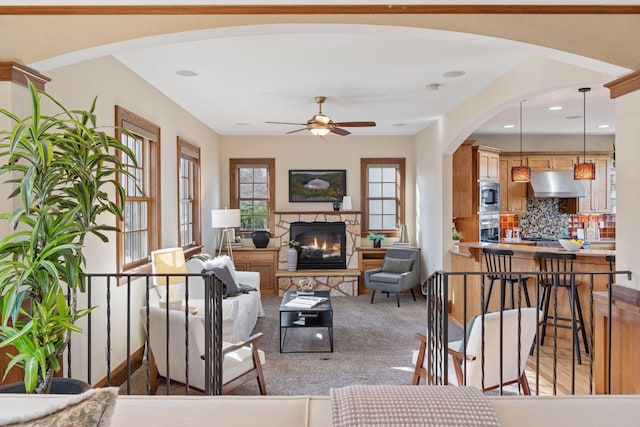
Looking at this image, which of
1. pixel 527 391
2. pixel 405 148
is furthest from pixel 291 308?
pixel 405 148

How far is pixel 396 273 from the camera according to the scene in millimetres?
6871

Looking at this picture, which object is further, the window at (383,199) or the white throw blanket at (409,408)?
the window at (383,199)

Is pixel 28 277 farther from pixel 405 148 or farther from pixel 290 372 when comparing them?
pixel 405 148

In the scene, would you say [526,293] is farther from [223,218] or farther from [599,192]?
[599,192]

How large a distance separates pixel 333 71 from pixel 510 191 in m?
4.99

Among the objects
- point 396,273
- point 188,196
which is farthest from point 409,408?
point 396,273

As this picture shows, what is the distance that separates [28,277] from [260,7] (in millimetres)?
1858

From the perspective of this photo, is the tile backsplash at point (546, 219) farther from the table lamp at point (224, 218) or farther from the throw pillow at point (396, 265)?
the table lamp at point (224, 218)

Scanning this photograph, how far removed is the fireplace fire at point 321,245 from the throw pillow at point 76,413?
20.9 feet

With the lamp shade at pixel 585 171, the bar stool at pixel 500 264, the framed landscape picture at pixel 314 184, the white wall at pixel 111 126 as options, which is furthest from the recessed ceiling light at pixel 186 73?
the lamp shade at pixel 585 171

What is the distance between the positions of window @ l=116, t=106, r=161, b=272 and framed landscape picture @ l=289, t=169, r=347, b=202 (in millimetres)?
3474

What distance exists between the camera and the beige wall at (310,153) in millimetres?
7871

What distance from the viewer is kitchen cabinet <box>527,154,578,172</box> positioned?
7.79m

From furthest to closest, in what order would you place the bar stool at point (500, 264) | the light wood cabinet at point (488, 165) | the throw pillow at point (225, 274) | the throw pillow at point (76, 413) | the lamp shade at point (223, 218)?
the light wood cabinet at point (488, 165)
the lamp shade at point (223, 218)
the throw pillow at point (225, 274)
the bar stool at point (500, 264)
the throw pillow at point (76, 413)
